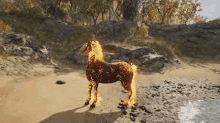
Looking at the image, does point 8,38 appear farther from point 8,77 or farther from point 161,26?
point 161,26

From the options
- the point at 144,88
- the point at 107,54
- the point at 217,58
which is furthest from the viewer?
the point at 217,58

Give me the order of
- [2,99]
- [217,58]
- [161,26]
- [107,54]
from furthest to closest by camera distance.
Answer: [161,26] → [217,58] → [107,54] → [2,99]

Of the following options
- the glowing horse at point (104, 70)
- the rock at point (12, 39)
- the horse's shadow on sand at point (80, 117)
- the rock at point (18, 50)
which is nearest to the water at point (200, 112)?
the glowing horse at point (104, 70)

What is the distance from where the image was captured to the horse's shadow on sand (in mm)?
4375

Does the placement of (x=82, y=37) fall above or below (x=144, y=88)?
above

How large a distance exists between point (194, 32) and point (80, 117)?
2345 centimetres

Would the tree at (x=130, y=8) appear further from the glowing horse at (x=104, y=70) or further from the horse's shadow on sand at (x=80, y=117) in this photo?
the horse's shadow on sand at (x=80, y=117)

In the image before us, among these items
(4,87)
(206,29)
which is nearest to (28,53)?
(4,87)

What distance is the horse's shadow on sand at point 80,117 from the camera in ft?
14.4

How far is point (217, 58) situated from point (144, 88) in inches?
602

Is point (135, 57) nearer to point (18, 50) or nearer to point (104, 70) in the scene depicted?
point (104, 70)

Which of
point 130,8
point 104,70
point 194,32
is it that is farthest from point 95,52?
point 194,32

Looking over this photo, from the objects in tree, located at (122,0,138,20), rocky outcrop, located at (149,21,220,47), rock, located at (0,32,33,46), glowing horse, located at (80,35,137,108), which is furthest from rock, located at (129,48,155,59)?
tree, located at (122,0,138,20)

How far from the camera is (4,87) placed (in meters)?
6.77
